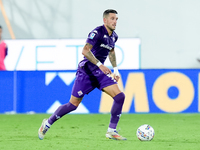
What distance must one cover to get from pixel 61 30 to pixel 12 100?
28.9ft

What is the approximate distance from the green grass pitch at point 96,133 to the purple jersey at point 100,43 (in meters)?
1.08

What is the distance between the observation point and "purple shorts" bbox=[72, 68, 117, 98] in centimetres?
634

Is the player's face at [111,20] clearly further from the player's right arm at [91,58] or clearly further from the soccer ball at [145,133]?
the soccer ball at [145,133]

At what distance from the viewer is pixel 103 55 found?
6457 millimetres

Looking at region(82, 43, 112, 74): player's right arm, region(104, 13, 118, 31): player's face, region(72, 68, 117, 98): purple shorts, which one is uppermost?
region(104, 13, 118, 31): player's face

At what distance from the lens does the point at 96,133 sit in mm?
7316

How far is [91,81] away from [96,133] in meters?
1.23

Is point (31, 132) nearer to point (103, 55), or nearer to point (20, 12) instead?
point (103, 55)

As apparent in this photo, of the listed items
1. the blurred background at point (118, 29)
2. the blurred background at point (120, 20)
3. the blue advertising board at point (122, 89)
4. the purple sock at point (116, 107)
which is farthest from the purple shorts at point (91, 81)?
the blurred background at point (120, 20)

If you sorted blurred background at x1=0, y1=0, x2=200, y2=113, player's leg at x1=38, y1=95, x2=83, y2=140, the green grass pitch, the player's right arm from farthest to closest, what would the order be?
blurred background at x1=0, y1=0, x2=200, y2=113 → player's leg at x1=38, y1=95, x2=83, y2=140 → the player's right arm → the green grass pitch

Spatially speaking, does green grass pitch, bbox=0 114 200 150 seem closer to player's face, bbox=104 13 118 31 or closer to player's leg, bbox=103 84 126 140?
player's leg, bbox=103 84 126 140

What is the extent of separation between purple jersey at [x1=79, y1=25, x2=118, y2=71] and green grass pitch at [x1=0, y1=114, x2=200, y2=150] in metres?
1.08

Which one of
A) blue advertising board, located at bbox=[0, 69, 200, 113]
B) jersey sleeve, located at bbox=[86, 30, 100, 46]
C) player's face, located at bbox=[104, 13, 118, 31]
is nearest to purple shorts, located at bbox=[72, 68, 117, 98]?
jersey sleeve, located at bbox=[86, 30, 100, 46]

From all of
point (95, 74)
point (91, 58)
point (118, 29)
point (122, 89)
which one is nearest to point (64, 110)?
point (95, 74)
